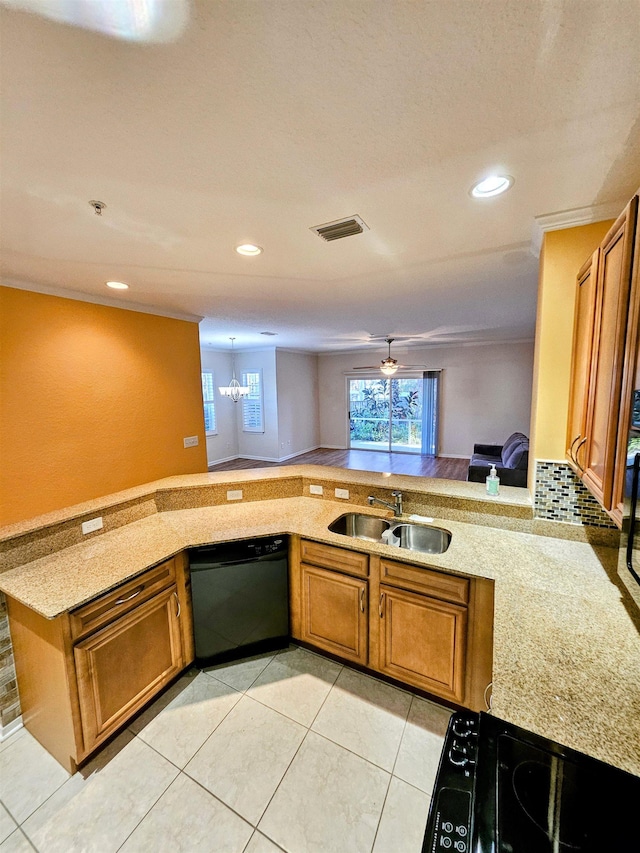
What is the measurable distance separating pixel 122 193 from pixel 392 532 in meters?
2.28

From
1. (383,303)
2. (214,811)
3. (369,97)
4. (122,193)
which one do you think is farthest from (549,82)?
(214,811)

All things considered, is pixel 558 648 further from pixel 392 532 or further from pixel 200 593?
pixel 200 593

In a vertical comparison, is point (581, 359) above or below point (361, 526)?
above

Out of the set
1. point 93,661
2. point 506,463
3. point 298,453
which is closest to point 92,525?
point 93,661

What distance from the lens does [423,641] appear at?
1.79 m

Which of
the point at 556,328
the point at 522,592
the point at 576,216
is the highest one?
the point at 576,216

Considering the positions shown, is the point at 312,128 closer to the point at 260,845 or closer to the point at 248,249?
the point at 248,249

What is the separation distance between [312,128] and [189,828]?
2.64 metres

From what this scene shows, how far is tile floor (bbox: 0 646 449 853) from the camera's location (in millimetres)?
1330

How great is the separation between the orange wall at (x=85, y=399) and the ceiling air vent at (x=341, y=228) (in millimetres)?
2192

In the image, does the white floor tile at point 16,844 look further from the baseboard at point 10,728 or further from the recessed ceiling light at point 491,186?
the recessed ceiling light at point 491,186

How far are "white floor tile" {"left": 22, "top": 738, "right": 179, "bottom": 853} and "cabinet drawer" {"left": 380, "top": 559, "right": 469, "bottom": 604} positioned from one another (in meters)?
1.36

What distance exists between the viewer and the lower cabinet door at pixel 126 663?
1518 mm

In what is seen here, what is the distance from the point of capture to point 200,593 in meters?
2.01
